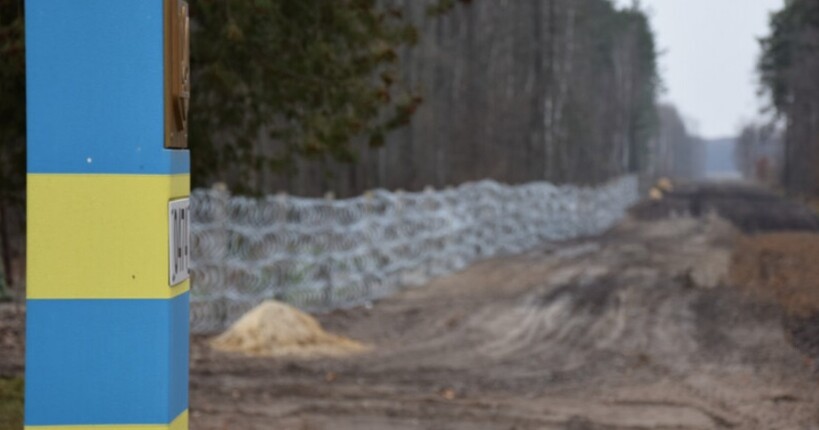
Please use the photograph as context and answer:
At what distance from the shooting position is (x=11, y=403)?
349 inches

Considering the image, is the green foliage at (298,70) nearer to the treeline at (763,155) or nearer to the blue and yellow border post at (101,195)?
the blue and yellow border post at (101,195)

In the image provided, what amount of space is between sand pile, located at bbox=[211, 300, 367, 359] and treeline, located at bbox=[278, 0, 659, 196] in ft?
60.2

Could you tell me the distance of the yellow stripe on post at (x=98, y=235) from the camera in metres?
5.05

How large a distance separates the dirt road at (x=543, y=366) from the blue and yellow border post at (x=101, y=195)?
18.2 feet

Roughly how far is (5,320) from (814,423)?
8279 mm

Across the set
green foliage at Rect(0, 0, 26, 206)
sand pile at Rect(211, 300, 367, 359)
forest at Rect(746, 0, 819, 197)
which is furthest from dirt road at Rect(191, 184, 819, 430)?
forest at Rect(746, 0, 819, 197)

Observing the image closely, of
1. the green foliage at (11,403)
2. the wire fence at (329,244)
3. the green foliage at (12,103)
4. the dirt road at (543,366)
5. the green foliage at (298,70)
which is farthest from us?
the wire fence at (329,244)

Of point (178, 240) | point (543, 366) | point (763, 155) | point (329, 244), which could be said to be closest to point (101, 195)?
point (178, 240)

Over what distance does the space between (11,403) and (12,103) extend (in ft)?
7.82

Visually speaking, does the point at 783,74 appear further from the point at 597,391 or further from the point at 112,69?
the point at 112,69

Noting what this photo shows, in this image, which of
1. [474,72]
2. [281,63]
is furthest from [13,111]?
[474,72]

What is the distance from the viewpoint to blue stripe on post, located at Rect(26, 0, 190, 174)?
505cm

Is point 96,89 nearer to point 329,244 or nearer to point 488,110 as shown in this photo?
point 329,244

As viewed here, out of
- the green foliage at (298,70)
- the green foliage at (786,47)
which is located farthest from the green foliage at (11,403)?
the green foliage at (786,47)
